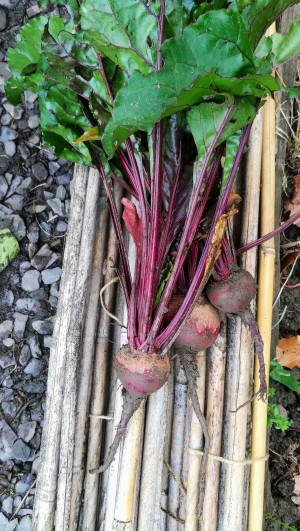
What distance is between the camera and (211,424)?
1.58 m

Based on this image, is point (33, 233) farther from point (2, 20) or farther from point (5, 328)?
→ point (2, 20)

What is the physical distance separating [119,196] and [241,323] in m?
0.57

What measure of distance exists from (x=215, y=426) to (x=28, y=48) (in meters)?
1.30

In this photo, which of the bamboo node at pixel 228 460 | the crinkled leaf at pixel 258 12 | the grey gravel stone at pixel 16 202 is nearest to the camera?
the crinkled leaf at pixel 258 12

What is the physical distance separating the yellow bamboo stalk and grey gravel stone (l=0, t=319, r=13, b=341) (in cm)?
90

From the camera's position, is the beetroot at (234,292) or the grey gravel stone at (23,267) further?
the grey gravel stone at (23,267)

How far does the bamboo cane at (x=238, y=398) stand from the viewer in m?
1.55

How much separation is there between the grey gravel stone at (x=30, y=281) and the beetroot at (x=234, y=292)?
0.72 meters

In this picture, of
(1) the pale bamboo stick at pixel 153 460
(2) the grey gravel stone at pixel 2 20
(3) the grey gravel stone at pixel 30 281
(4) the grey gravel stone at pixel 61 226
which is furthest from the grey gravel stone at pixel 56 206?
(1) the pale bamboo stick at pixel 153 460

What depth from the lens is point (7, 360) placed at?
71.7 inches

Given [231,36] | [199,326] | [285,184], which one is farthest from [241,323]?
[231,36]

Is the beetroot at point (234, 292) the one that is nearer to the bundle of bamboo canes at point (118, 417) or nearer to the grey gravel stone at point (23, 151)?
the bundle of bamboo canes at point (118, 417)

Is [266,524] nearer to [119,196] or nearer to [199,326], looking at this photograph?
[199,326]

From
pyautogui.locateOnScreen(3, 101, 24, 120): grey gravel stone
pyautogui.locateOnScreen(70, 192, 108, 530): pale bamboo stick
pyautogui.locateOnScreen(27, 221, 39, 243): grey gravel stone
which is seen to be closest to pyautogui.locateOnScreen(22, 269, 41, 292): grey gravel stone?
pyautogui.locateOnScreen(27, 221, 39, 243): grey gravel stone
